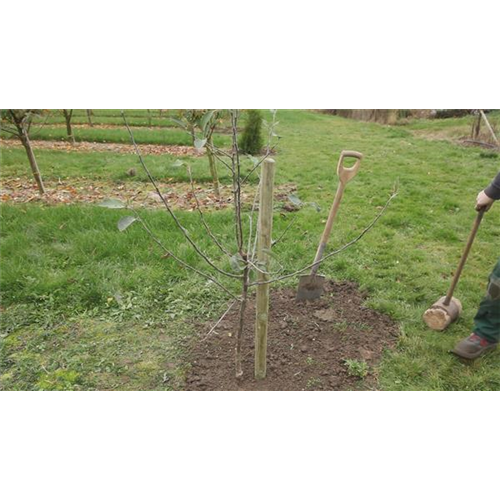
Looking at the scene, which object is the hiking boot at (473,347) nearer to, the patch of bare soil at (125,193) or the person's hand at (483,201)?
the person's hand at (483,201)

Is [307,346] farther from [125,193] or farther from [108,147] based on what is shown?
[108,147]

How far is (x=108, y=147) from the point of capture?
956 cm

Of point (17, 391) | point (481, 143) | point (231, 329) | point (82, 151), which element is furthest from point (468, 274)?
point (82, 151)

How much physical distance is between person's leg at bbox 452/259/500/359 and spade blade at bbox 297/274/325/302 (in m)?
1.06

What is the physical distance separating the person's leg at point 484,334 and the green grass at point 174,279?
92 mm

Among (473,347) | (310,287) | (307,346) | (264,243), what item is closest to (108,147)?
(310,287)

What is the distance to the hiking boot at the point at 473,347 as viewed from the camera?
286cm

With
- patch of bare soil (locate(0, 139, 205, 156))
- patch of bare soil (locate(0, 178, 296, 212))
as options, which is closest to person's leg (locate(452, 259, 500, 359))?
patch of bare soil (locate(0, 178, 296, 212))

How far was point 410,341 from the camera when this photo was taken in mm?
3055

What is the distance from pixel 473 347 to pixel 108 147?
880 cm

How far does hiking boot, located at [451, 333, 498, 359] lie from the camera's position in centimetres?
286

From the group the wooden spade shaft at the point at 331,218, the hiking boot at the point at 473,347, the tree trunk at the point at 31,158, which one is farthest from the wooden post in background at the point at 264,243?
the tree trunk at the point at 31,158

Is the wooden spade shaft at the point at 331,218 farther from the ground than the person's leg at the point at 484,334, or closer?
farther from the ground

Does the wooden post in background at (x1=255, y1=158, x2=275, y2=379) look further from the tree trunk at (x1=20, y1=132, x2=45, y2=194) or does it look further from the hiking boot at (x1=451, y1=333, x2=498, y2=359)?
the tree trunk at (x1=20, y1=132, x2=45, y2=194)
